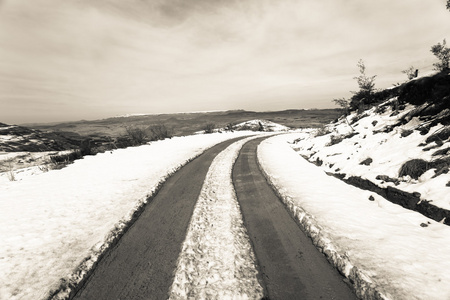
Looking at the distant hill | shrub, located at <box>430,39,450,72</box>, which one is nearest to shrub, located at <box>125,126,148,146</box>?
the distant hill

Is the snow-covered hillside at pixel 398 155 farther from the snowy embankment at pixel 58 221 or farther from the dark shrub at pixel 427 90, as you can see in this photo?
the snowy embankment at pixel 58 221

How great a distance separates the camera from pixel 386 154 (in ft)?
19.5

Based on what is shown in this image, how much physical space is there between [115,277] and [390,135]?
8.47 meters

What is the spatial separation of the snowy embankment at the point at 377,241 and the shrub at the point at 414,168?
0.85 meters

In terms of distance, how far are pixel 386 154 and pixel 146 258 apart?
6889mm

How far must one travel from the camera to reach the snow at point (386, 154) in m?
3.97

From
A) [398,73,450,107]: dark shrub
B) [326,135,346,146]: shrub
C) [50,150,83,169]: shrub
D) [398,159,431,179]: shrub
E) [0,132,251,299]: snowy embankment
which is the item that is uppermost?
[398,73,450,107]: dark shrub

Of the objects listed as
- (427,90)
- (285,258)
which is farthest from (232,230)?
(427,90)

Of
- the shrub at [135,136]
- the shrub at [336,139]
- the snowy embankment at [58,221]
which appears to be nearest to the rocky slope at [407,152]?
the shrub at [336,139]

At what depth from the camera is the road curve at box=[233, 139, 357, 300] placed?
89.4 inches

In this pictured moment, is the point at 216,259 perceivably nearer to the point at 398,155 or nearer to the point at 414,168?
the point at 414,168

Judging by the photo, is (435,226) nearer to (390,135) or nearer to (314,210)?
(314,210)

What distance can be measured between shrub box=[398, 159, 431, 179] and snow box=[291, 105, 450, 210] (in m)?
0.12

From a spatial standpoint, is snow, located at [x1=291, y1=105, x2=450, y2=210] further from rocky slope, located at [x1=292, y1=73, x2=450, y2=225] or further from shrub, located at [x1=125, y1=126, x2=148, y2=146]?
shrub, located at [x1=125, y1=126, x2=148, y2=146]
